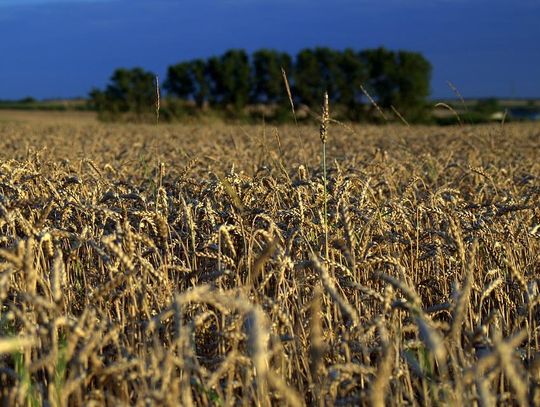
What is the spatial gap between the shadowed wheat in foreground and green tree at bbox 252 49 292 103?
44.5 meters

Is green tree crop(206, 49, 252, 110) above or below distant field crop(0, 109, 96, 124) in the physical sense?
above

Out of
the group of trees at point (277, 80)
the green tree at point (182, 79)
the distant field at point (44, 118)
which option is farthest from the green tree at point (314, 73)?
the distant field at point (44, 118)

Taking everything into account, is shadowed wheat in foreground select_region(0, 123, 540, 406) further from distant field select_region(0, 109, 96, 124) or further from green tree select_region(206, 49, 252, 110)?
green tree select_region(206, 49, 252, 110)

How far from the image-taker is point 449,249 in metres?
3.80

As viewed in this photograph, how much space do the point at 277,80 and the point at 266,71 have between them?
4.79ft

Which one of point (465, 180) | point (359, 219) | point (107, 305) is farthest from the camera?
point (465, 180)

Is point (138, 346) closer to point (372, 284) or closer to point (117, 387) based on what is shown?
point (117, 387)

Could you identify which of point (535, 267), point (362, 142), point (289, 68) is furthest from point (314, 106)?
point (535, 267)

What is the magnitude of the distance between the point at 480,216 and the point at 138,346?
2.25 meters

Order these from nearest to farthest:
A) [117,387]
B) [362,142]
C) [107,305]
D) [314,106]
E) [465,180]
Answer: [117,387] → [107,305] → [465,180] → [362,142] → [314,106]

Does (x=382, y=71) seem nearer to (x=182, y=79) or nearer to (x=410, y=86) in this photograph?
(x=410, y=86)

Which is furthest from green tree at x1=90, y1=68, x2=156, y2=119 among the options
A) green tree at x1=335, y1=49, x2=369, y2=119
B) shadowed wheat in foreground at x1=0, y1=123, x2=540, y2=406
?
shadowed wheat in foreground at x1=0, y1=123, x2=540, y2=406

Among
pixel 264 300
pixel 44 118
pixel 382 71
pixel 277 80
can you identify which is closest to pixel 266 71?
pixel 277 80

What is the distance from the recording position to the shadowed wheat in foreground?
2.01 meters
